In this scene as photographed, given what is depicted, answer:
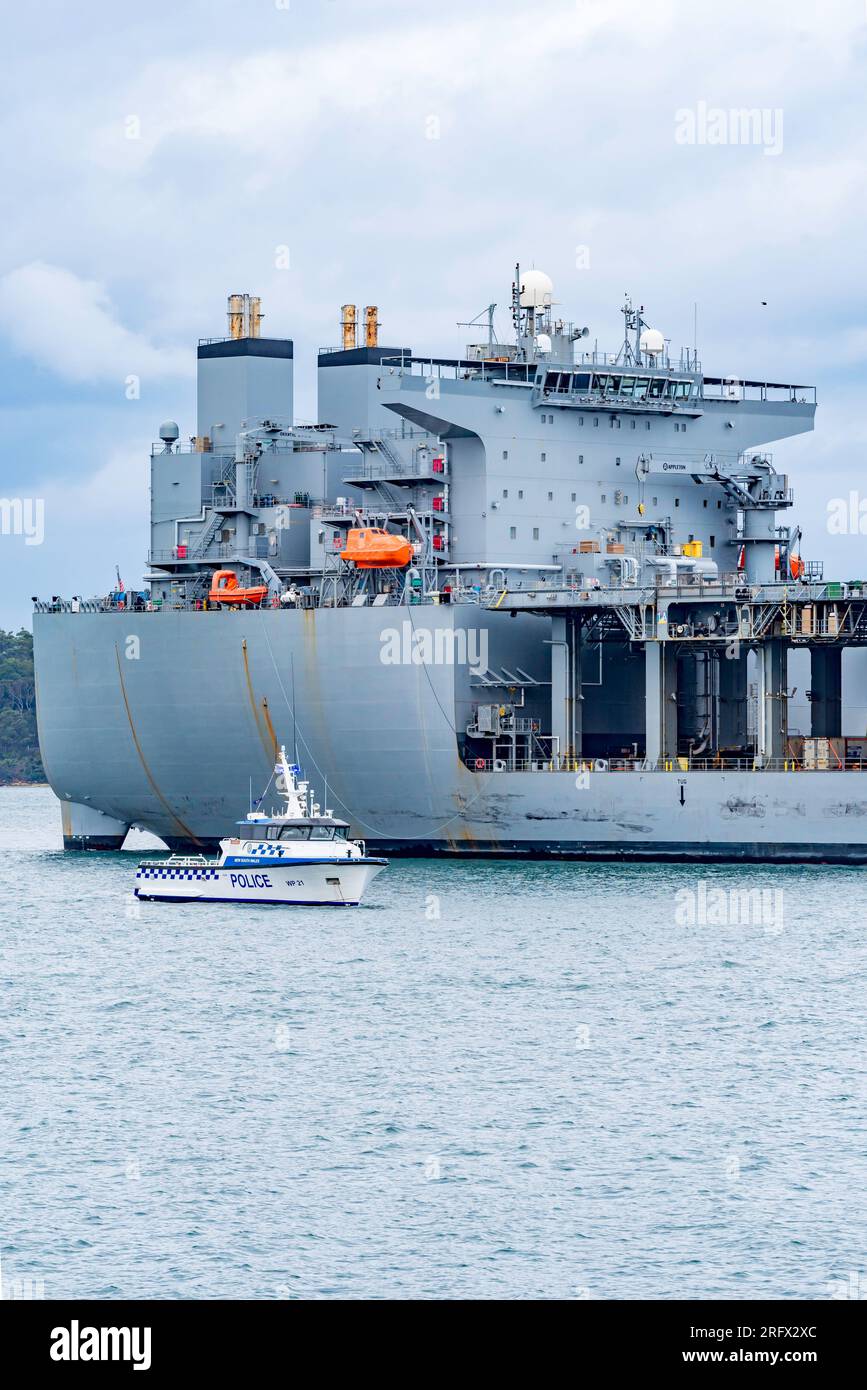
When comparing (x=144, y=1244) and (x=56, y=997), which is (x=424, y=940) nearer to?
(x=56, y=997)

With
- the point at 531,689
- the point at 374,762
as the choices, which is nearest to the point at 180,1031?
the point at 374,762

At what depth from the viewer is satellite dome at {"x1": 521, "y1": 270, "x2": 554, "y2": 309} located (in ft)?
210

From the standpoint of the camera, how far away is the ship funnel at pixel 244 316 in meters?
70.3

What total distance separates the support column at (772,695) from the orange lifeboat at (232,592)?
47.6 feet

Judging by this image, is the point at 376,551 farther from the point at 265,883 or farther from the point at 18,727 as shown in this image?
the point at 18,727

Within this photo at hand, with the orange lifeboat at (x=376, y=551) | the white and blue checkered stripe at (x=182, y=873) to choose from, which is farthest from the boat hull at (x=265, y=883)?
the orange lifeboat at (x=376, y=551)

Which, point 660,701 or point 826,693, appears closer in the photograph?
point 660,701

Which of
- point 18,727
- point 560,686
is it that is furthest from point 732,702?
point 18,727

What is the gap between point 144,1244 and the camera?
22.6 m

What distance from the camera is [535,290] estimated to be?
64.0 metres

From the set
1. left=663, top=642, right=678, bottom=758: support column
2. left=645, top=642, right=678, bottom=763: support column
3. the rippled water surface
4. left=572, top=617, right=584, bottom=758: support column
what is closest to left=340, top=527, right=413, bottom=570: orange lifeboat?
left=572, top=617, right=584, bottom=758: support column

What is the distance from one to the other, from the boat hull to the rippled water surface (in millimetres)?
1576

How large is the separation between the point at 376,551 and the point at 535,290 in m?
10.9
